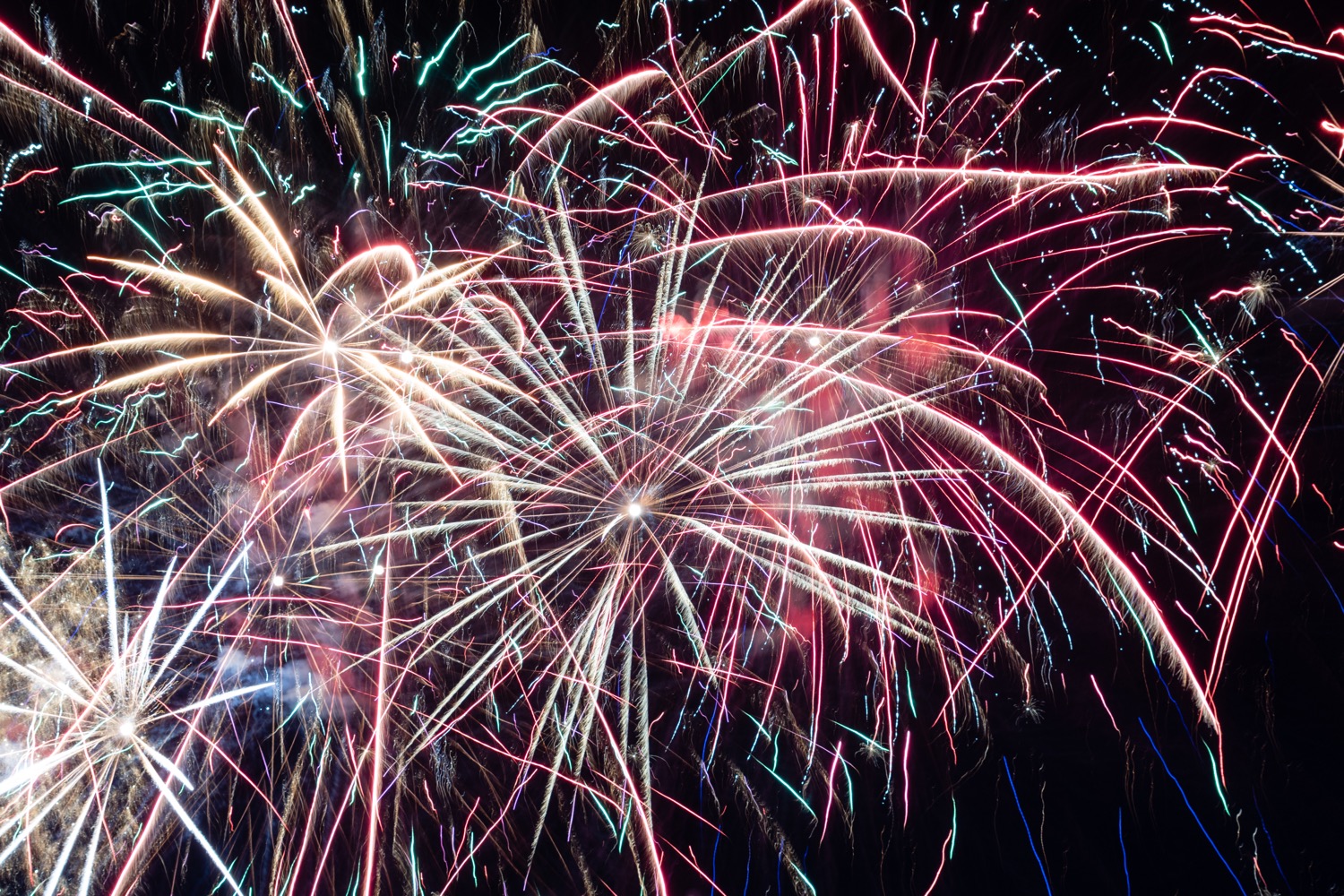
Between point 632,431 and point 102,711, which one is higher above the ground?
point 632,431

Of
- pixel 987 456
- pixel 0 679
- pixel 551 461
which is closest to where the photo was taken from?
pixel 987 456

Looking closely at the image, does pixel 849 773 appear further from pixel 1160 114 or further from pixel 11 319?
pixel 11 319

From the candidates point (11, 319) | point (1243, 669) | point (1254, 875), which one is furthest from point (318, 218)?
point (1254, 875)

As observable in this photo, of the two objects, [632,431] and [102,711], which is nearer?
[632,431]

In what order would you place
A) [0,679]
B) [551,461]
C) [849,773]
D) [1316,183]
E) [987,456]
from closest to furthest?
[1316,183]
[987,456]
[551,461]
[849,773]
[0,679]

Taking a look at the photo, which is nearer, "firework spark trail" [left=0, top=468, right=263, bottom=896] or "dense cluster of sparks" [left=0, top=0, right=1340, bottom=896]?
"dense cluster of sparks" [left=0, top=0, right=1340, bottom=896]

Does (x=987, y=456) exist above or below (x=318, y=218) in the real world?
below

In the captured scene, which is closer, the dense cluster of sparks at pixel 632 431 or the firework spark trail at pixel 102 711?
the dense cluster of sparks at pixel 632 431

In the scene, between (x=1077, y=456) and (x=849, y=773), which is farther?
(x=849, y=773)
